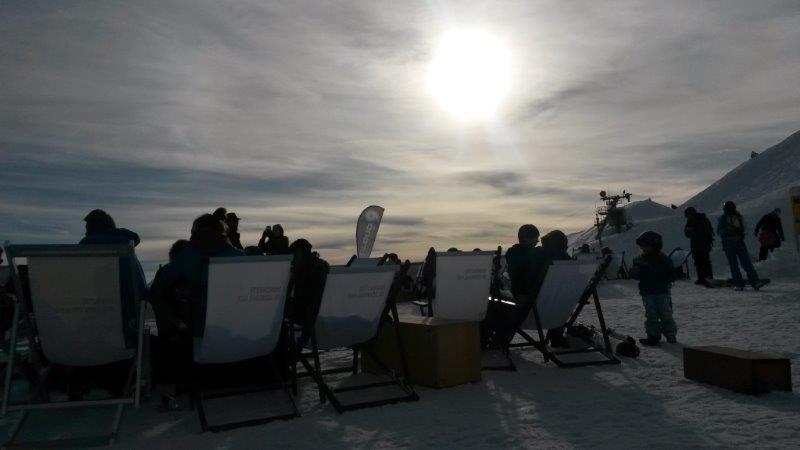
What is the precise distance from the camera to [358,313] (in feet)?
15.8

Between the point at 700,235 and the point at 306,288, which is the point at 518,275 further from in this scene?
the point at 700,235

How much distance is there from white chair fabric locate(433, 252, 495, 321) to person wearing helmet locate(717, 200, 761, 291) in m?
7.72

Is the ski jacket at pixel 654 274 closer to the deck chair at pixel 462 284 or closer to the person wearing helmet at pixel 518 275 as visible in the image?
the person wearing helmet at pixel 518 275

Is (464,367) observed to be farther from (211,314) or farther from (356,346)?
(211,314)

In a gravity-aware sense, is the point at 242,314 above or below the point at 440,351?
above

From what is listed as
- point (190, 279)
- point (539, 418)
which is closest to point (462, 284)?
point (539, 418)

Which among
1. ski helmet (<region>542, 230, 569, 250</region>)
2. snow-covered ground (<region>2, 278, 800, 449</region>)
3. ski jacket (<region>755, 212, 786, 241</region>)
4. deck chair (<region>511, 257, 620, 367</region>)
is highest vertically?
ski jacket (<region>755, 212, 786, 241</region>)

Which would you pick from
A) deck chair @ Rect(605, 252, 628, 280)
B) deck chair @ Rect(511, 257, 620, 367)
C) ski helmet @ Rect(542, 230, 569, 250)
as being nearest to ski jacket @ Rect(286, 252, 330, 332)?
deck chair @ Rect(511, 257, 620, 367)

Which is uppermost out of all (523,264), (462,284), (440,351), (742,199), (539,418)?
(742,199)

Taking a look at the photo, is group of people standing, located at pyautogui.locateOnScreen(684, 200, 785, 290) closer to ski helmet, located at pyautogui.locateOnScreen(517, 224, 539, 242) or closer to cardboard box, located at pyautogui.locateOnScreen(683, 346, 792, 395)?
ski helmet, located at pyautogui.locateOnScreen(517, 224, 539, 242)

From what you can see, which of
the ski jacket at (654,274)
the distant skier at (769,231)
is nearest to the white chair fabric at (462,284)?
the ski jacket at (654,274)

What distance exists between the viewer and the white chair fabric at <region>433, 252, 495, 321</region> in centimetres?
583

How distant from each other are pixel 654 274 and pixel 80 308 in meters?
5.19

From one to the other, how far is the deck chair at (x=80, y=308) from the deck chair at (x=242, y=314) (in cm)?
42
